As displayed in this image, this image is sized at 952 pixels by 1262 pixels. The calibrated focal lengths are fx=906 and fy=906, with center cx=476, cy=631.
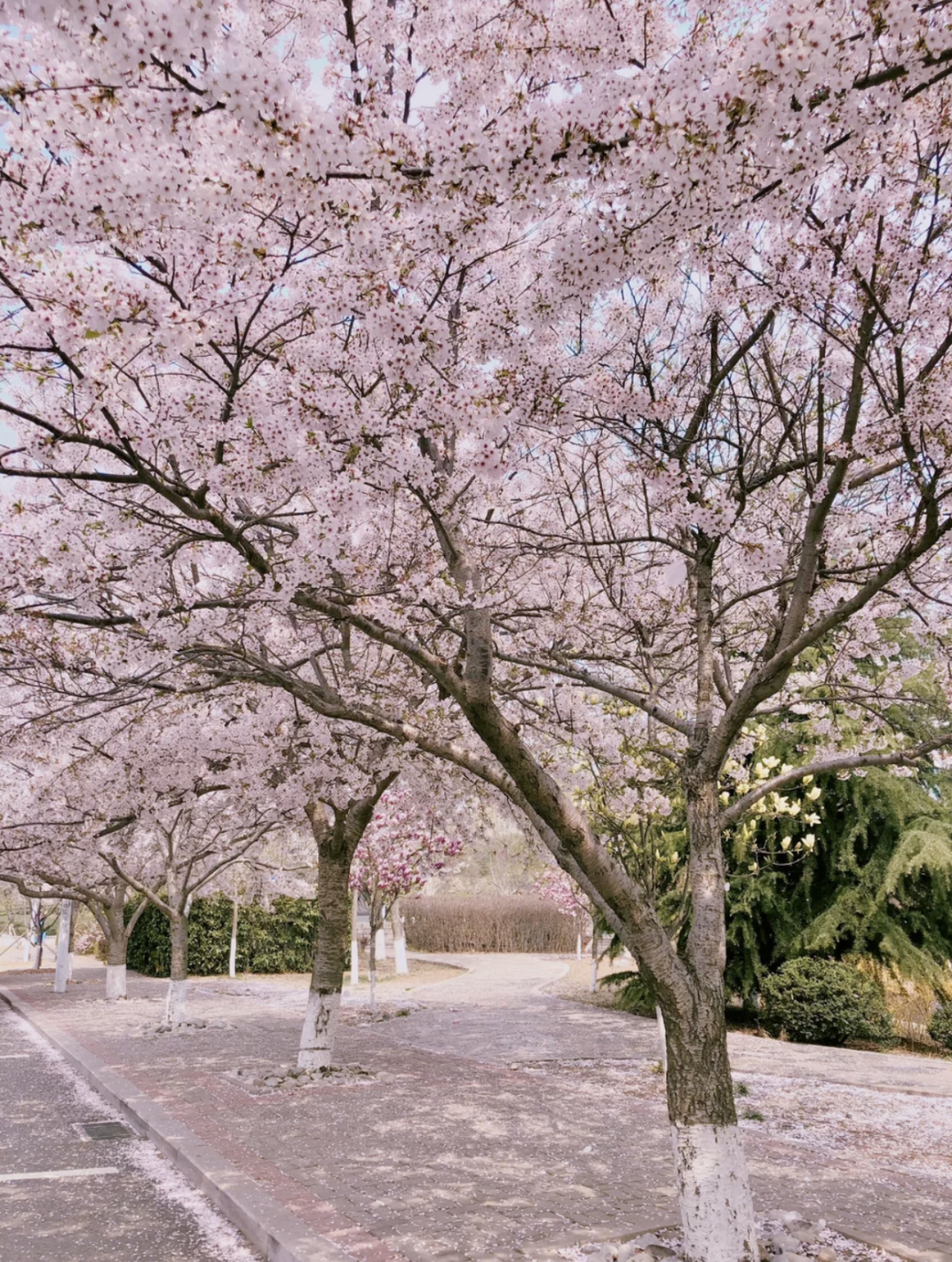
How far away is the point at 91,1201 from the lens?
555cm

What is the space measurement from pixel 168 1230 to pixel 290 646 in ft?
16.6

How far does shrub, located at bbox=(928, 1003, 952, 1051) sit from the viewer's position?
39.3ft

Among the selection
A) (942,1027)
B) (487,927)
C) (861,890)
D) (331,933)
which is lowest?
(487,927)

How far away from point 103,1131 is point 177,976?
248 inches

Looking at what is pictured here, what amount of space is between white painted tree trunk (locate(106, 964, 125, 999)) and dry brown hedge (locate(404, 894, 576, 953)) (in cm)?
1600

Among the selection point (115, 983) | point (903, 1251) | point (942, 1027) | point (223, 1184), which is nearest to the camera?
point (903, 1251)

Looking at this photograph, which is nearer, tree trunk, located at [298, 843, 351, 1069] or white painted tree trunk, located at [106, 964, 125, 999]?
tree trunk, located at [298, 843, 351, 1069]

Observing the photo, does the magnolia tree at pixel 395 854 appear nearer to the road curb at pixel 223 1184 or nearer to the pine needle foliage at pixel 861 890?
the pine needle foliage at pixel 861 890

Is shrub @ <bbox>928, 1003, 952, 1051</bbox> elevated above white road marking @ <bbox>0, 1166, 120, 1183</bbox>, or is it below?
below

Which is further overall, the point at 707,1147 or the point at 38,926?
the point at 38,926

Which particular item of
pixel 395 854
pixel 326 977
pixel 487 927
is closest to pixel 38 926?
pixel 487 927

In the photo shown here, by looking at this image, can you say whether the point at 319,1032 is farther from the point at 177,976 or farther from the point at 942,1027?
the point at 942,1027

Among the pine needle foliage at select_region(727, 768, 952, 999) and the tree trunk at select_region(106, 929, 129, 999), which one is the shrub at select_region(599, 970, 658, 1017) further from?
the tree trunk at select_region(106, 929, 129, 999)

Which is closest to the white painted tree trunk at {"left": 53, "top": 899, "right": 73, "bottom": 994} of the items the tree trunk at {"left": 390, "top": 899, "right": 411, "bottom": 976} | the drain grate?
the tree trunk at {"left": 390, "top": 899, "right": 411, "bottom": 976}
